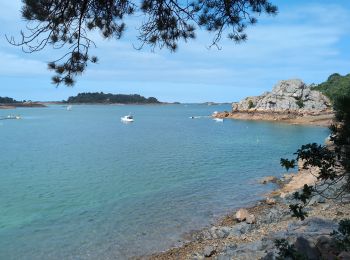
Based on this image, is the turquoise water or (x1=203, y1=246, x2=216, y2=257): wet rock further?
the turquoise water

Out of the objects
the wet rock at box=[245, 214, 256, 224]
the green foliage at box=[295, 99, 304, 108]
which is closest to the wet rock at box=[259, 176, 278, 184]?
the wet rock at box=[245, 214, 256, 224]

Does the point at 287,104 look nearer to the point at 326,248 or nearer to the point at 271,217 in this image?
the point at 271,217

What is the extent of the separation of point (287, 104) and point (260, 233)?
3885 inches

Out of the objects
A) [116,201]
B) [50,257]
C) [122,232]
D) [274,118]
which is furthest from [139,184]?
[274,118]

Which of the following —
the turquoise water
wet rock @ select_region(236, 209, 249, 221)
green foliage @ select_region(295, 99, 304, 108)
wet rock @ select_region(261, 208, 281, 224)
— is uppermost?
green foliage @ select_region(295, 99, 304, 108)

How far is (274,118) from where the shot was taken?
10500cm

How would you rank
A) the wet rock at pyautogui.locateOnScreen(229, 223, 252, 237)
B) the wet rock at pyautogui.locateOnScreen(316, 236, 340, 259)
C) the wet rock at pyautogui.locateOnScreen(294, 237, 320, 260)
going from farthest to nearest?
the wet rock at pyautogui.locateOnScreen(229, 223, 252, 237) < the wet rock at pyautogui.locateOnScreen(294, 237, 320, 260) < the wet rock at pyautogui.locateOnScreen(316, 236, 340, 259)

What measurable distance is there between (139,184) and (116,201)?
4.50 metres

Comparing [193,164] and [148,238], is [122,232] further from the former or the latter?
[193,164]

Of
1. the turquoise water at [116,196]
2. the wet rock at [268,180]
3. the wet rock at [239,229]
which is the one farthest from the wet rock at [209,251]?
the wet rock at [268,180]

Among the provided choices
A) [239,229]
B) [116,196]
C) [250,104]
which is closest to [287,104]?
[250,104]

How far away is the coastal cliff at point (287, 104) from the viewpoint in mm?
103812

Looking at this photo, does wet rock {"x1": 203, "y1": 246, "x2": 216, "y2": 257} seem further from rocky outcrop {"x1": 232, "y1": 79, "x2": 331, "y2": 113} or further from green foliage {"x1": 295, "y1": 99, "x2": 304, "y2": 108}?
green foliage {"x1": 295, "y1": 99, "x2": 304, "y2": 108}

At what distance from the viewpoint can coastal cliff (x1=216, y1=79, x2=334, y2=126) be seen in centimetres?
10381
